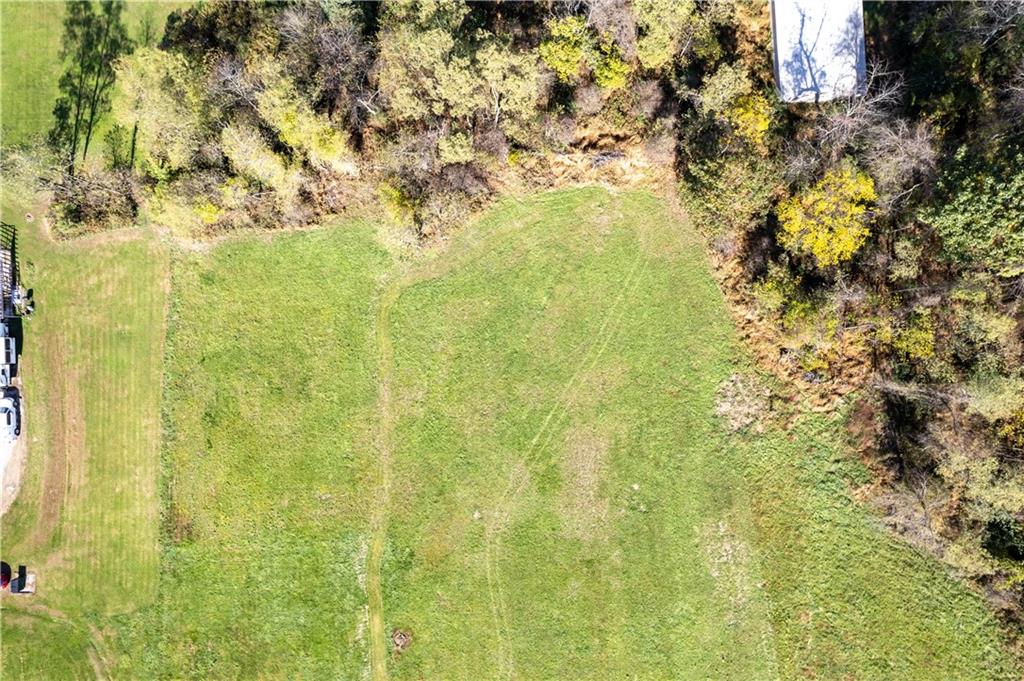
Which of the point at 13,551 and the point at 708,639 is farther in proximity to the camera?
the point at 13,551

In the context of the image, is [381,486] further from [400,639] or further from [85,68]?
[85,68]

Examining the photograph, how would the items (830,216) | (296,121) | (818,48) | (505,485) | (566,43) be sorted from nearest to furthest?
(830,216) → (818,48) → (566,43) → (296,121) → (505,485)

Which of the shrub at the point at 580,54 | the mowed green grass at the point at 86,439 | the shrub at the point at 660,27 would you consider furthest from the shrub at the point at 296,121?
the shrub at the point at 660,27

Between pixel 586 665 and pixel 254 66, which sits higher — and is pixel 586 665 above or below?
below

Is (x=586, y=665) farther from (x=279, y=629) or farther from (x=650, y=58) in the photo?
(x=650, y=58)

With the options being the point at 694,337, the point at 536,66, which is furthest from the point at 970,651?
the point at 536,66

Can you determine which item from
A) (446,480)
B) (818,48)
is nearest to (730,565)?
(446,480)
